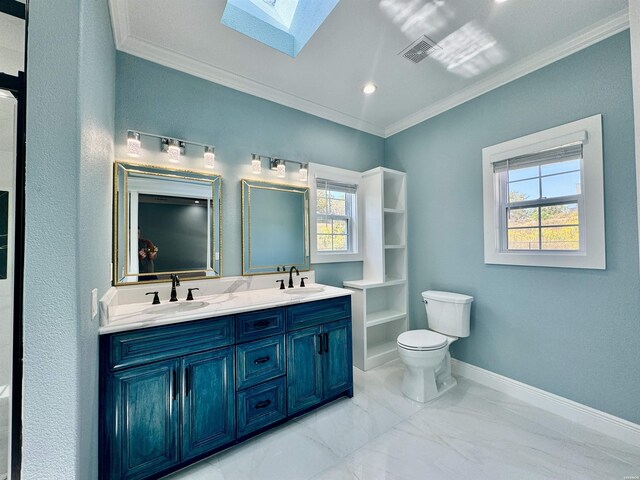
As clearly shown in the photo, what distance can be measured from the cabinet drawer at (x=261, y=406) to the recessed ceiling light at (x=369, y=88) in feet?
8.70

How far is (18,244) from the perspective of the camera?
3.05 feet

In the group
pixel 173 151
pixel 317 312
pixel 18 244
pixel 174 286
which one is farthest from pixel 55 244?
pixel 317 312

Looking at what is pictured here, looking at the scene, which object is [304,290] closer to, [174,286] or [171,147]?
[174,286]

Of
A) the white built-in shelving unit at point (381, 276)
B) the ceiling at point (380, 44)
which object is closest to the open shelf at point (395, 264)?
the white built-in shelving unit at point (381, 276)

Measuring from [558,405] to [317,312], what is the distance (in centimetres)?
201

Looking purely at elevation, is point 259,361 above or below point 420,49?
below

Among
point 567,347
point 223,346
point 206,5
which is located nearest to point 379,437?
point 223,346

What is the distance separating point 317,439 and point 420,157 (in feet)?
9.60

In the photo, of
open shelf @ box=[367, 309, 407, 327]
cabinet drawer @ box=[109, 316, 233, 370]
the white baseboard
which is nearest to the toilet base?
the white baseboard

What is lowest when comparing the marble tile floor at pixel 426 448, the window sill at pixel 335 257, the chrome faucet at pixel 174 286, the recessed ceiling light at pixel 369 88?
the marble tile floor at pixel 426 448

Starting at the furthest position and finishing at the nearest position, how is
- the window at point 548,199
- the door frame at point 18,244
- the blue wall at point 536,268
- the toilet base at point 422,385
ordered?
1. the toilet base at point 422,385
2. the window at point 548,199
3. the blue wall at point 536,268
4. the door frame at point 18,244

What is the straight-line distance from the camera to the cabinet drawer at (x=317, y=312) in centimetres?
204

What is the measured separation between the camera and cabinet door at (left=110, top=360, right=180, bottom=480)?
1405 millimetres

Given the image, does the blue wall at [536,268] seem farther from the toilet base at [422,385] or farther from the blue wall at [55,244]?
the blue wall at [55,244]
